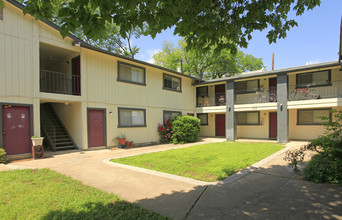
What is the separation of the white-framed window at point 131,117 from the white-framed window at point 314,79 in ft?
38.0

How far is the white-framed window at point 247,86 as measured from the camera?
55.6 ft

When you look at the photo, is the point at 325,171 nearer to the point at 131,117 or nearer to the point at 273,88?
the point at 131,117

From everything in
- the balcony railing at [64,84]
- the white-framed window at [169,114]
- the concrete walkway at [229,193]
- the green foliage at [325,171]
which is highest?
the balcony railing at [64,84]

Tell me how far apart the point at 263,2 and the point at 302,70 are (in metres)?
10.6

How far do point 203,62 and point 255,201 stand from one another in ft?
103

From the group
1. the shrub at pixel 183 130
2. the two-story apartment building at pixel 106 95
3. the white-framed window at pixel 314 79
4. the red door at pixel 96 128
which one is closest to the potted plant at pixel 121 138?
the two-story apartment building at pixel 106 95

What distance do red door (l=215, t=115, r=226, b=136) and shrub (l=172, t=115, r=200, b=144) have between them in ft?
15.3

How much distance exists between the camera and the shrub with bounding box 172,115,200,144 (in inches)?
572

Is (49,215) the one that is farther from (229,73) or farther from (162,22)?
(229,73)

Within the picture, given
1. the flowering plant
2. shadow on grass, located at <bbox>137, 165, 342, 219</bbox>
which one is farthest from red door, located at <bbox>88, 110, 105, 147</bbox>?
shadow on grass, located at <bbox>137, 165, 342, 219</bbox>

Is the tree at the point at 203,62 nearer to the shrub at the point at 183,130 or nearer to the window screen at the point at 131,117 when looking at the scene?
the shrub at the point at 183,130

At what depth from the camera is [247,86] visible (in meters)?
17.3

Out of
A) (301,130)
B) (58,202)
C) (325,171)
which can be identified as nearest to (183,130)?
(301,130)

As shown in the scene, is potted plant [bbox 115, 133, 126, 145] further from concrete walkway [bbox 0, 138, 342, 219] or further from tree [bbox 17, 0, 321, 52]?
tree [bbox 17, 0, 321, 52]
